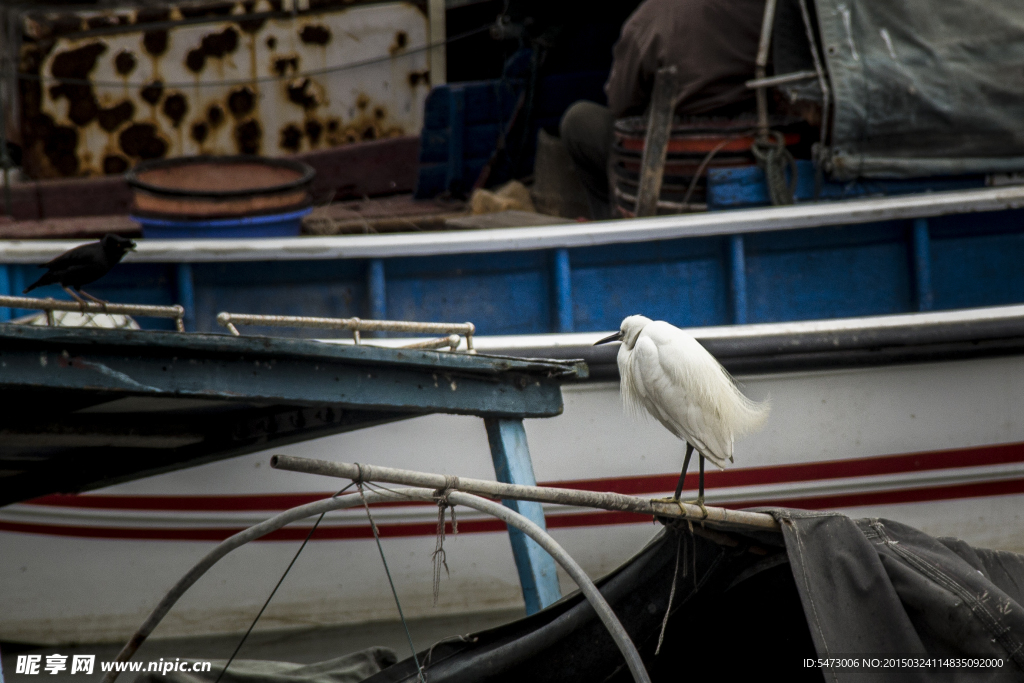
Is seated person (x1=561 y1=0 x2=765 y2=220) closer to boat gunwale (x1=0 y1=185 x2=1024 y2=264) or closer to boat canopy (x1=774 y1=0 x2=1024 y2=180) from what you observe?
boat canopy (x1=774 y1=0 x2=1024 y2=180)

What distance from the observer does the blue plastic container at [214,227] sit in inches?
163

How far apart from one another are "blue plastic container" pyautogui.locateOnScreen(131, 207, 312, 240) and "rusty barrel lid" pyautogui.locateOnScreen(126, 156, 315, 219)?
0.09 ft

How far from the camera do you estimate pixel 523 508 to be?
306 centimetres

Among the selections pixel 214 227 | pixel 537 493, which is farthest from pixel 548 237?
pixel 537 493

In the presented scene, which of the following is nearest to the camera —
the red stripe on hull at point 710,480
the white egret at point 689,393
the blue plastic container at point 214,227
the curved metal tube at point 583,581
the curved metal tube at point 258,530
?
the curved metal tube at point 583,581

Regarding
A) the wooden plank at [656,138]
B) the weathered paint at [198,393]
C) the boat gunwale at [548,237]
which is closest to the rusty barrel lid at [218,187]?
the boat gunwale at [548,237]

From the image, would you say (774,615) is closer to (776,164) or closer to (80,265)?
(776,164)

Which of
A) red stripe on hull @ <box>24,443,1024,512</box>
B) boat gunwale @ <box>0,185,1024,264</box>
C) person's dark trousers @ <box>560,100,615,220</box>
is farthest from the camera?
person's dark trousers @ <box>560,100,615,220</box>

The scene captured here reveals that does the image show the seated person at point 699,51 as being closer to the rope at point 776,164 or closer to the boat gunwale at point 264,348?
the rope at point 776,164

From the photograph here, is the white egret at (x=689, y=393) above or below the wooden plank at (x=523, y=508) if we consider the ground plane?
above

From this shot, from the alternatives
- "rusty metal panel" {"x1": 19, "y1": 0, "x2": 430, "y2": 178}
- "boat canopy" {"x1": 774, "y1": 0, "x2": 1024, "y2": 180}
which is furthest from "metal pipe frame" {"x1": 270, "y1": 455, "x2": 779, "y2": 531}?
"rusty metal panel" {"x1": 19, "y1": 0, "x2": 430, "y2": 178}

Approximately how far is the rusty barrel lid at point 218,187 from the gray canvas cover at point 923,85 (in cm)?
246

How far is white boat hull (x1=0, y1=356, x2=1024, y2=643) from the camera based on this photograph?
3869mm

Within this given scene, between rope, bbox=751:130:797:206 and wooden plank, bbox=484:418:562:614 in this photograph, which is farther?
rope, bbox=751:130:797:206
